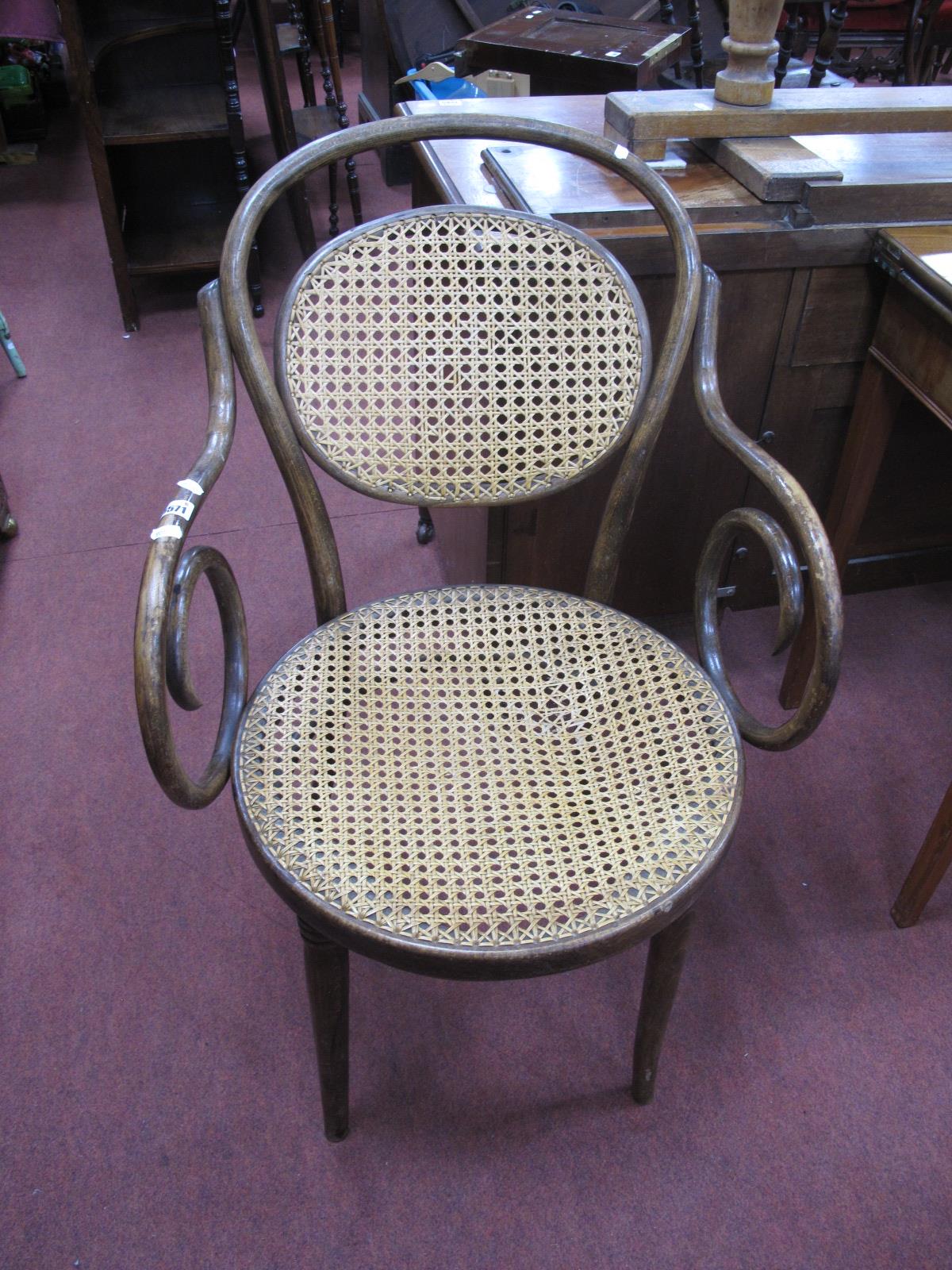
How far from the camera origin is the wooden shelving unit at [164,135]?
258cm

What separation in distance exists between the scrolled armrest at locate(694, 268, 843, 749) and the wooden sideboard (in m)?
0.29

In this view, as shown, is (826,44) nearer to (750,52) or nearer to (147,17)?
(750,52)

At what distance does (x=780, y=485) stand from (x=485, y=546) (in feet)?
2.07

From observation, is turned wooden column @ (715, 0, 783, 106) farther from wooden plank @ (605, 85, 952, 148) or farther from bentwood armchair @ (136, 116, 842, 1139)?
bentwood armchair @ (136, 116, 842, 1139)

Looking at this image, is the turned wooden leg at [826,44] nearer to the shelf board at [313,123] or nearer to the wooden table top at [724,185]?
the wooden table top at [724,185]

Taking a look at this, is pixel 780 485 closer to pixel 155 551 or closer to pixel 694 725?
pixel 694 725

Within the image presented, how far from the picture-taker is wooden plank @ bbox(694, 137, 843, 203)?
126 centimetres

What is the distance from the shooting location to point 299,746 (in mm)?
Answer: 938

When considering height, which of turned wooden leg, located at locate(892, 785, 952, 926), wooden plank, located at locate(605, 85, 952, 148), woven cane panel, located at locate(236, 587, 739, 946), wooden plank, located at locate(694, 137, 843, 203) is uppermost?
wooden plank, located at locate(605, 85, 952, 148)

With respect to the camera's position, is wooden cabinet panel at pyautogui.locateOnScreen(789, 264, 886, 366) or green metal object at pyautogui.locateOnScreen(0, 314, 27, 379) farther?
green metal object at pyautogui.locateOnScreen(0, 314, 27, 379)

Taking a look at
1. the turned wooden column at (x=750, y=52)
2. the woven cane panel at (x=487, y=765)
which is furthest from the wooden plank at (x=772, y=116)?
the woven cane panel at (x=487, y=765)

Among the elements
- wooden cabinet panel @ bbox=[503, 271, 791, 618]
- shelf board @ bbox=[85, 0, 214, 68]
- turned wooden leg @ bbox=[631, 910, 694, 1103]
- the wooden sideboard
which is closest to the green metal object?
shelf board @ bbox=[85, 0, 214, 68]

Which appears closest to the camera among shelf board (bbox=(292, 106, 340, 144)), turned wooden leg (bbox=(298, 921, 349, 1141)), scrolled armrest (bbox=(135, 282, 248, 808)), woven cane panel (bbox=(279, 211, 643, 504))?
scrolled armrest (bbox=(135, 282, 248, 808))

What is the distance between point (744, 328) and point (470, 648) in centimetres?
64
